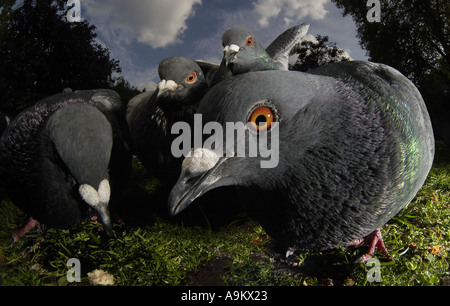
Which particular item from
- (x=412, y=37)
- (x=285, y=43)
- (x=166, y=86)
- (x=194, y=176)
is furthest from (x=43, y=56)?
(x=412, y=37)

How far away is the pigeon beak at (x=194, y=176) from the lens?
5.71 ft

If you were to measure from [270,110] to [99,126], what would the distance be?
1719 mm

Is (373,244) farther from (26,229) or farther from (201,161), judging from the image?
(26,229)

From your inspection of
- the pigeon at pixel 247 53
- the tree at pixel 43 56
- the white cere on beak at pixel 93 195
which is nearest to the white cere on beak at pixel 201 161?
the white cere on beak at pixel 93 195

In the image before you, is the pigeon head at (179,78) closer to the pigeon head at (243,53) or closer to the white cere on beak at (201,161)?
the pigeon head at (243,53)

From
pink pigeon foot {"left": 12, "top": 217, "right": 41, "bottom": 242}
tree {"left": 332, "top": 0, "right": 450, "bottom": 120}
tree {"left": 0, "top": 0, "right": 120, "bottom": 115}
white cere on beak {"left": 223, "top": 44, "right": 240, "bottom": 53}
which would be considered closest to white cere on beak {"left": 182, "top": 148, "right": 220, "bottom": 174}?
white cere on beak {"left": 223, "top": 44, "right": 240, "bottom": 53}

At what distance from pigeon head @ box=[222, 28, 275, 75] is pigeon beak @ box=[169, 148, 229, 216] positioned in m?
2.54

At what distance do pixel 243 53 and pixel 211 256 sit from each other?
2.85 meters

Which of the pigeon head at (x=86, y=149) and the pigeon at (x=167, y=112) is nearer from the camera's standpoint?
the pigeon head at (x=86, y=149)

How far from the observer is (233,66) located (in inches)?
163

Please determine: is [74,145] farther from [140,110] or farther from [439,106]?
[439,106]

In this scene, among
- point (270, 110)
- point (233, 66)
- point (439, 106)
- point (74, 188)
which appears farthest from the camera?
point (439, 106)

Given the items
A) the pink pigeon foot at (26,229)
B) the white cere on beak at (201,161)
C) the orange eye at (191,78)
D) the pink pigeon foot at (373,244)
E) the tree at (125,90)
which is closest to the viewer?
the white cere on beak at (201,161)

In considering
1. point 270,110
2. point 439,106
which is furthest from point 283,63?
point 439,106
